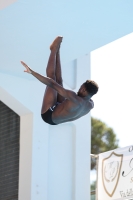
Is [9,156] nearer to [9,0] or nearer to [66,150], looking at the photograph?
[66,150]

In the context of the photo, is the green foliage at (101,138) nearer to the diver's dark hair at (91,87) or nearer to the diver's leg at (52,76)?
the diver's leg at (52,76)

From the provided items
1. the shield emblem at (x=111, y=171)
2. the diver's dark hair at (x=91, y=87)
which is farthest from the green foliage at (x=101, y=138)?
the diver's dark hair at (x=91, y=87)

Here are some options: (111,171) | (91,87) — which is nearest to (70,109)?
(91,87)

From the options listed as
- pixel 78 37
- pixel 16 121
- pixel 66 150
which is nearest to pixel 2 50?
pixel 78 37

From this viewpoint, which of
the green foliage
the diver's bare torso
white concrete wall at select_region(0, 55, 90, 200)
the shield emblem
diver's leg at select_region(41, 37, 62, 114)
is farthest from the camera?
the green foliage

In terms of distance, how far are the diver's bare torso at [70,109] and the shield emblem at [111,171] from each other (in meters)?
2.38

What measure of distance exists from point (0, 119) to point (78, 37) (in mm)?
2269

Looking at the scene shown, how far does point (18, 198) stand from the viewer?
8750 millimetres

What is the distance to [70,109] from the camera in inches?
241

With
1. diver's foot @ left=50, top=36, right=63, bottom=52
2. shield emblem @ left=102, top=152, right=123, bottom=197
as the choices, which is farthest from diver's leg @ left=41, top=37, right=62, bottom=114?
shield emblem @ left=102, top=152, right=123, bottom=197

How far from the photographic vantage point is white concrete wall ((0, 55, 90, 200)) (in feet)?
28.5

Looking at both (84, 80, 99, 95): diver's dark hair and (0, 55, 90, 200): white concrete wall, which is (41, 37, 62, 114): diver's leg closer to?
A: (84, 80, 99, 95): diver's dark hair

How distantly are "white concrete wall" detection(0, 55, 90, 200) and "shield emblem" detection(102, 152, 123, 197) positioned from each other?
62 cm

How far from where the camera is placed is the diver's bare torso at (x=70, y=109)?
608 cm
